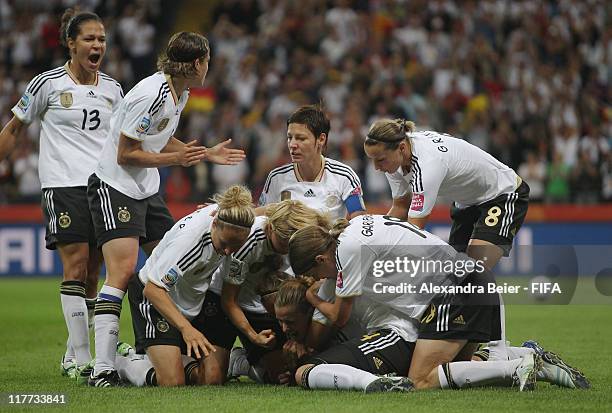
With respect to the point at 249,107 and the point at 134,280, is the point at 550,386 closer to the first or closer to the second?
the point at 134,280

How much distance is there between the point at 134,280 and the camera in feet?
23.6

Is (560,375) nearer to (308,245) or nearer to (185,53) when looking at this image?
(308,245)

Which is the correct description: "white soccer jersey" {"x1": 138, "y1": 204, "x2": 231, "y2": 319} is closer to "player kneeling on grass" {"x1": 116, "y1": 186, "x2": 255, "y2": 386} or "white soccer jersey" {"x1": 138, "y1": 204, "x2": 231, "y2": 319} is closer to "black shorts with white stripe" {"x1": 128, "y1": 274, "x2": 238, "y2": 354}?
"player kneeling on grass" {"x1": 116, "y1": 186, "x2": 255, "y2": 386}

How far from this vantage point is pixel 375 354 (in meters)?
6.40

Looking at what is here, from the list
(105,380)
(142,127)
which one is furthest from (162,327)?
(142,127)

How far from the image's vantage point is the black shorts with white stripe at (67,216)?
757 centimetres

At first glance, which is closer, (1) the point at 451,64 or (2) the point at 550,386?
(2) the point at 550,386

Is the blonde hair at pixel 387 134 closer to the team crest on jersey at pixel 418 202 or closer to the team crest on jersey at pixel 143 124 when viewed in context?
the team crest on jersey at pixel 418 202

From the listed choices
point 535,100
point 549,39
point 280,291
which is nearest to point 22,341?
point 280,291

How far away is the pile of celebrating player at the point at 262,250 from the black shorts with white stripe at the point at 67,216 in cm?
1

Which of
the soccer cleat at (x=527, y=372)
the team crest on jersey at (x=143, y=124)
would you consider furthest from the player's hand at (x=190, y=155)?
the soccer cleat at (x=527, y=372)

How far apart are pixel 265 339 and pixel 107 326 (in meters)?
1.08

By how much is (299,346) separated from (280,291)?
382mm

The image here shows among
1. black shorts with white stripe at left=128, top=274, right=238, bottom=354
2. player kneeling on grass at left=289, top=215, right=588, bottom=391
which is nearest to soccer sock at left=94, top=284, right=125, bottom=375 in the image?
black shorts with white stripe at left=128, top=274, right=238, bottom=354
